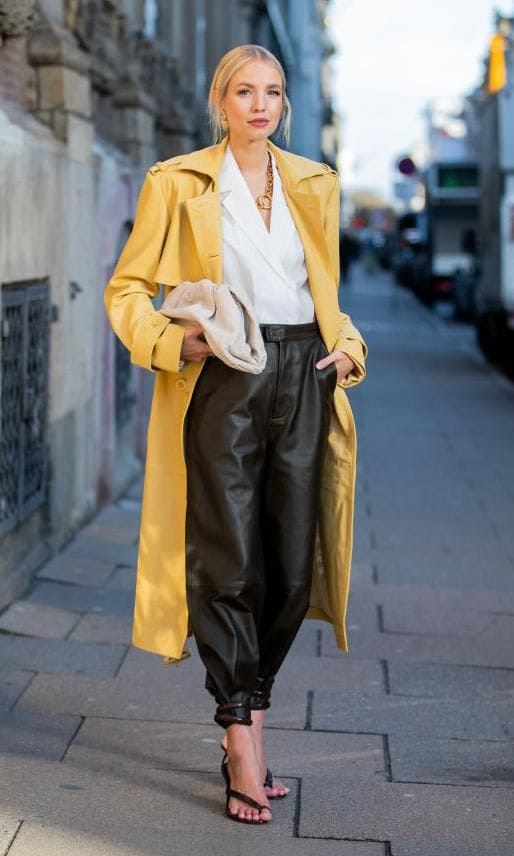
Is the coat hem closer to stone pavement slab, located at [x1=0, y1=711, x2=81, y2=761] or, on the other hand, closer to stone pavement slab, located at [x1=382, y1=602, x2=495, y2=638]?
stone pavement slab, located at [x1=0, y1=711, x2=81, y2=761]

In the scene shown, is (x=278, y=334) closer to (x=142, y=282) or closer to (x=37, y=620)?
(x=142, y=282)

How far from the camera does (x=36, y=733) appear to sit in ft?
17.4

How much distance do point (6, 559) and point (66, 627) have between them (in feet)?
1.74

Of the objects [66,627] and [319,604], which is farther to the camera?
[66,627]

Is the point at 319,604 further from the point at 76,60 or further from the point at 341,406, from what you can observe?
the point at 76,60

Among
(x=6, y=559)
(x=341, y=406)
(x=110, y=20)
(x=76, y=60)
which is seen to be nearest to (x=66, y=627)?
(x=6, y=559)

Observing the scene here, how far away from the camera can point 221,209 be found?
4488 mm

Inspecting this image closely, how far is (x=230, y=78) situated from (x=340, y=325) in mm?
709

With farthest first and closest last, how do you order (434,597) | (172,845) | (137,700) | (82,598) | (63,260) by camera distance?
(63,260), (434,597), (82,598), (137,700), (172,845)

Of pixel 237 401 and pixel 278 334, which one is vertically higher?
pixel 278 334

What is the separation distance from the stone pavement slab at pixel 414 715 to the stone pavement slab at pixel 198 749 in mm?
149

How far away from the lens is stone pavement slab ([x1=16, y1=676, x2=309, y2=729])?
558 cm

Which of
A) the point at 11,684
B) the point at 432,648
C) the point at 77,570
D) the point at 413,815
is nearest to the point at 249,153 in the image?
the point at 413,815

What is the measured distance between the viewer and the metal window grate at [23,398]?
729 cm
